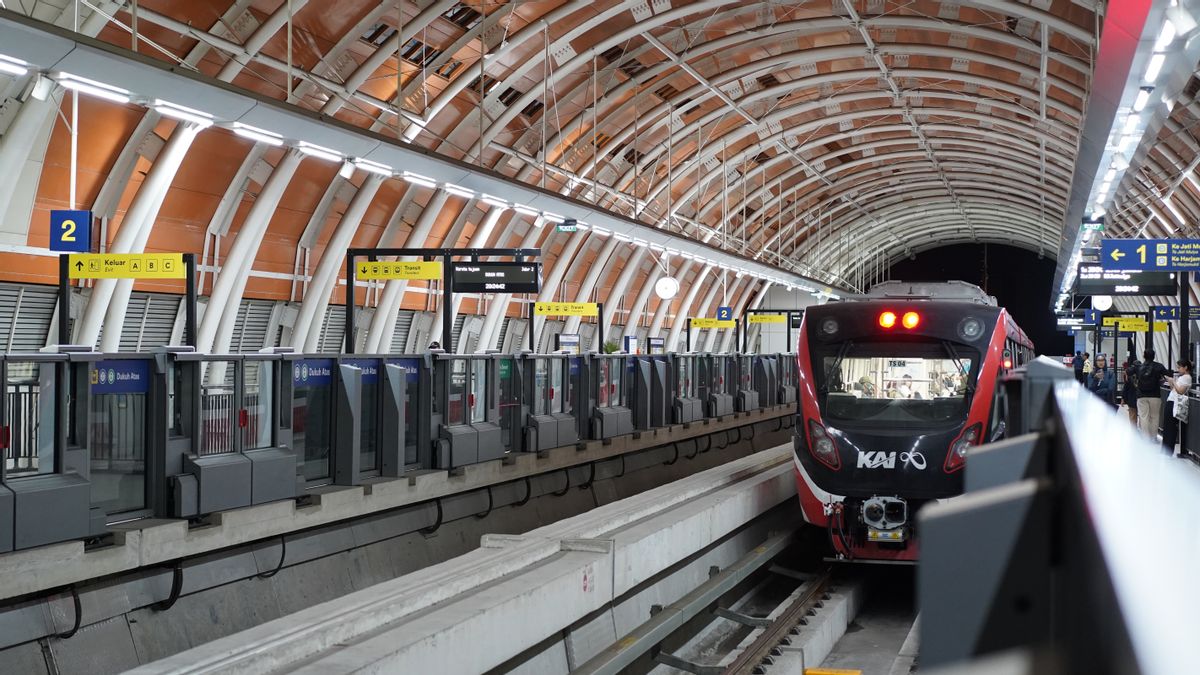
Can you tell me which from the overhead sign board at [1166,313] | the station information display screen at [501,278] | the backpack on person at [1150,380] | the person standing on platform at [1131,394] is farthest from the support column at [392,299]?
the overhead sign board at [1166,313]

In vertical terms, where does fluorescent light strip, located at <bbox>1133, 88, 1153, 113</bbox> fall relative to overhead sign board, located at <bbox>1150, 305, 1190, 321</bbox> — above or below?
above

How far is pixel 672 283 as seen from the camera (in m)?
31.9

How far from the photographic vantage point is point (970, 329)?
11367 mm

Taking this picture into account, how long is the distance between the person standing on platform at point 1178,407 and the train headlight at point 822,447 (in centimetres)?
979

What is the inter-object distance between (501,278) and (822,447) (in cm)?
903

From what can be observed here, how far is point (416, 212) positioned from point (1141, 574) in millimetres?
30000

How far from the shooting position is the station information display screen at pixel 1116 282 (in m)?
28.2

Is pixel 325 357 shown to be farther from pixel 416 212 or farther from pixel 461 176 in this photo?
pixel 416 212

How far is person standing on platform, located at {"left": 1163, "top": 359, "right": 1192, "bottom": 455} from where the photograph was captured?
19.2 meters

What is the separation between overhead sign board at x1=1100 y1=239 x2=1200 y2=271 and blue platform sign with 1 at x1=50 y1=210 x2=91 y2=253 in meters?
20.5

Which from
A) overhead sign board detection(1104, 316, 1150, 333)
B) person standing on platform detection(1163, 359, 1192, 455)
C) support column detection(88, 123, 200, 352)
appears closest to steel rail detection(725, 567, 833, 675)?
person standing on platform detection(1163, 359, 1192, 455)

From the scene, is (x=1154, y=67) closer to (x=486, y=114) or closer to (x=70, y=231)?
(x=70, y=231)

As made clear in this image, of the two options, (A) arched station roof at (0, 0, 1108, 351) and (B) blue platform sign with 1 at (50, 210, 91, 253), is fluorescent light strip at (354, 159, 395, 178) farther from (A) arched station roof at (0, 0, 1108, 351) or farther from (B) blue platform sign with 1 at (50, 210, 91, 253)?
(B) blue platform sign with 1 at (50, 210, 91, 253)

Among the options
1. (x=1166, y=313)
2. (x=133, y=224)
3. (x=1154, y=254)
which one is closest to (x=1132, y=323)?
(x=1166, y=313)
